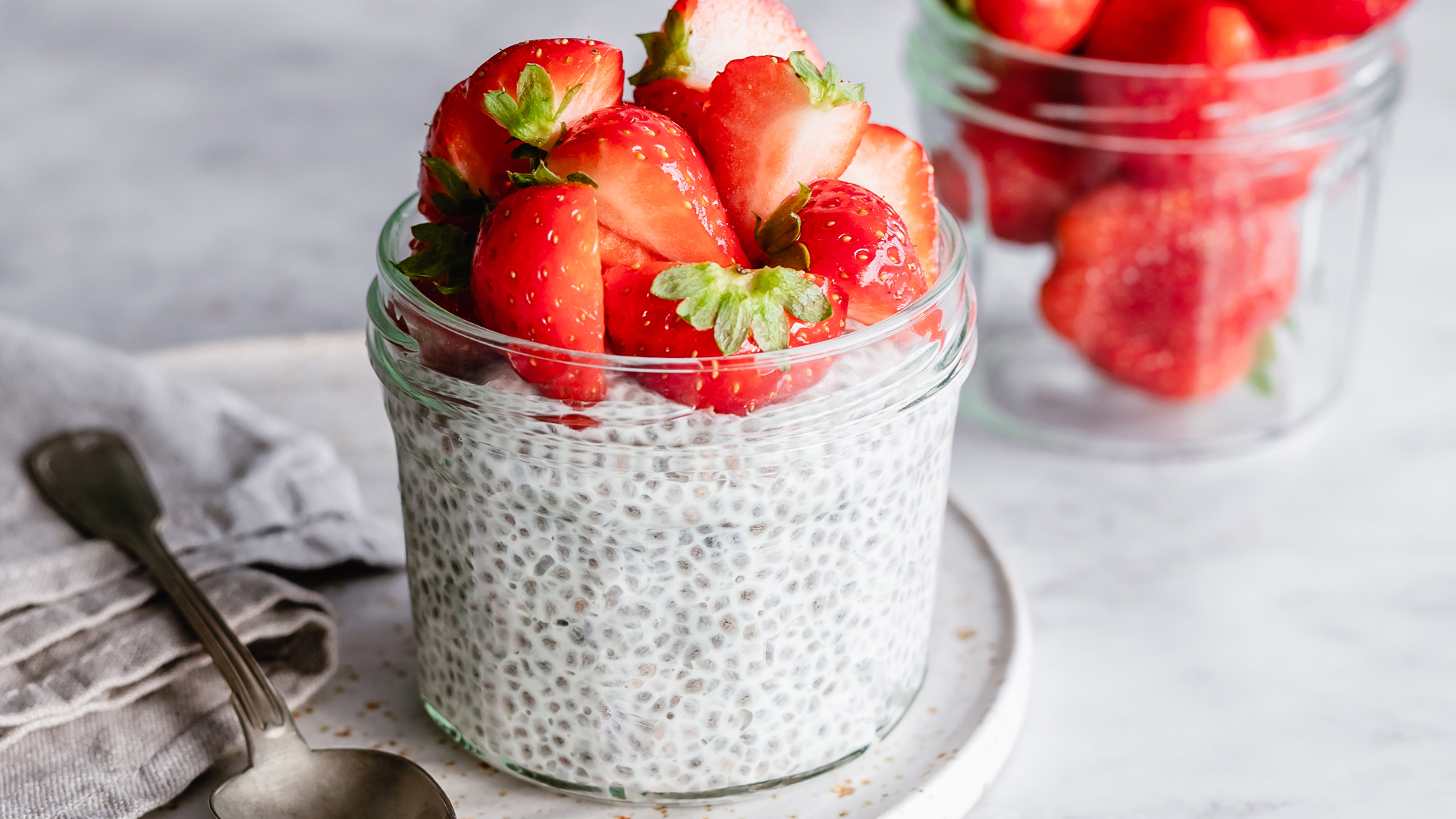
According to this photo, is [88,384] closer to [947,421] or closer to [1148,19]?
[947,421]

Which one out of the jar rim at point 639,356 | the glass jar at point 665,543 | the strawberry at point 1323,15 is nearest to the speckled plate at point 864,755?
the glass jar at point 665,543

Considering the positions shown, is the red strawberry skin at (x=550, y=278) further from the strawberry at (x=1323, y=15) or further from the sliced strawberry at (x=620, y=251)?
the strawberry at (x=1323, y=15)

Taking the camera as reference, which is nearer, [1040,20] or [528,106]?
[528,106]

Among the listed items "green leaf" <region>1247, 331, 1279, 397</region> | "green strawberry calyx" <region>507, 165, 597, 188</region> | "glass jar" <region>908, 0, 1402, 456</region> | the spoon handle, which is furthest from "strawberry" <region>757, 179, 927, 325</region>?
"green leaf" <region>1247, 331, 1279, 397</region>

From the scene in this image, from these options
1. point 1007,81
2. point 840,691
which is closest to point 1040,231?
point 1007,81

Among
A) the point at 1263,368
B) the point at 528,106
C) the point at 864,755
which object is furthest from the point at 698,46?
the point at 1263,368

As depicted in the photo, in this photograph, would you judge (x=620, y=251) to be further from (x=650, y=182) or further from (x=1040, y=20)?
(x=1040, y=20)

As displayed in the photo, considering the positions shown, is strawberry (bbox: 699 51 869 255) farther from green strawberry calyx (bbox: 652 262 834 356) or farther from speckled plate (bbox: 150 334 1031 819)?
speckled plate (bbox: 150 334 1031 819)
